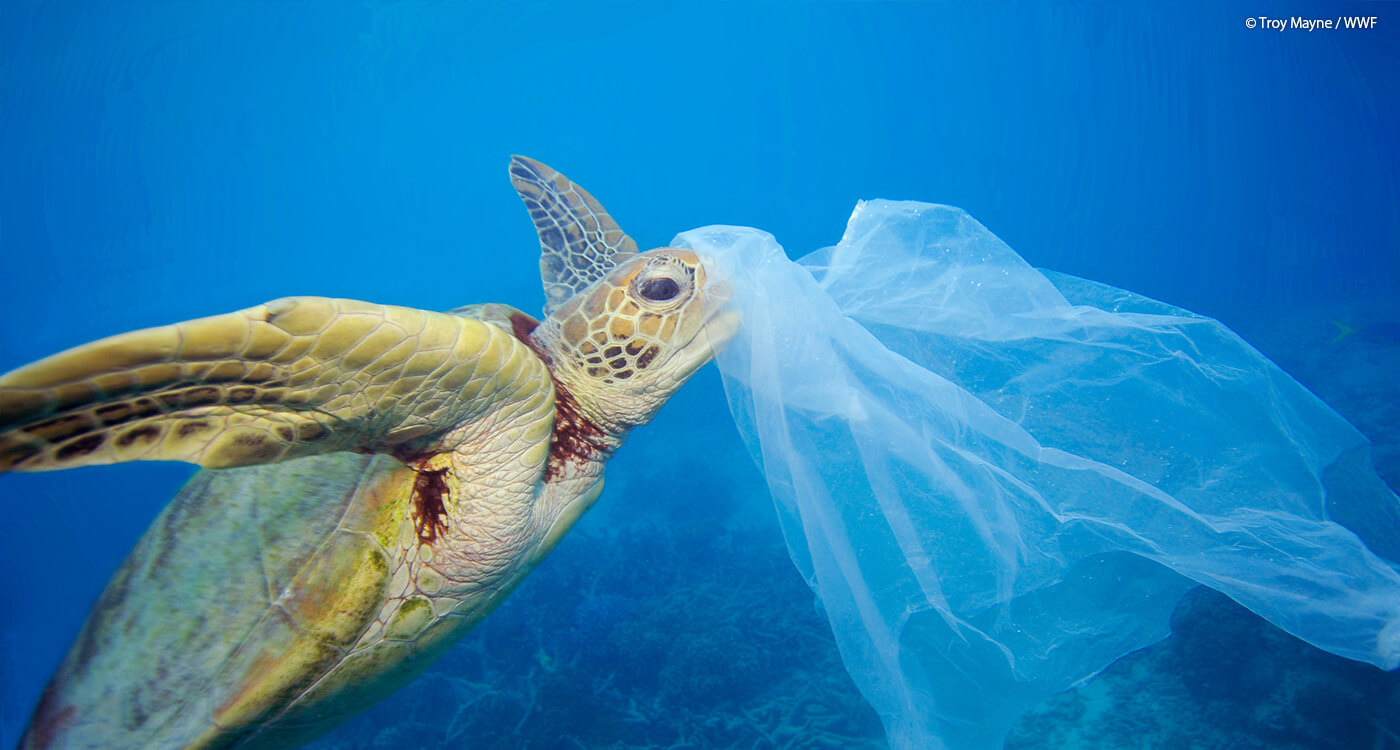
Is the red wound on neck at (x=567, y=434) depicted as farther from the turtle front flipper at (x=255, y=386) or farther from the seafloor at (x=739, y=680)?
the seafloor at (x=739, y=680)

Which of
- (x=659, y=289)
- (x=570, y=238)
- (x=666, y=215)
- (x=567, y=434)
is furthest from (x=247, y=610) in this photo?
(x=666, y=215)

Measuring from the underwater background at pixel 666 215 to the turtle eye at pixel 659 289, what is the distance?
12.3ft

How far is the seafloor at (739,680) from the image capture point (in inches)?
133

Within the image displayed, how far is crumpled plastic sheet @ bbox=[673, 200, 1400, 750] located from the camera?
54.6 inches

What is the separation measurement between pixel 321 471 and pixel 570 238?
180cm

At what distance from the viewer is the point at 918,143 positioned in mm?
55312

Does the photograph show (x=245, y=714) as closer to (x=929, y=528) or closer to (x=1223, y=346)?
(x=929, y=528)

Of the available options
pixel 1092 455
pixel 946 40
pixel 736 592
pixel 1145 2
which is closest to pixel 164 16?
pixel 736 592

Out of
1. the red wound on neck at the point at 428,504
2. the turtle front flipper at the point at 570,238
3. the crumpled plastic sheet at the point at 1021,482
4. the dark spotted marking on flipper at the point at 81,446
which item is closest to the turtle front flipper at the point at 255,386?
the dark spotted marking on flipper at the point at 81,446

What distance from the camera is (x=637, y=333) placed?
1.70 m

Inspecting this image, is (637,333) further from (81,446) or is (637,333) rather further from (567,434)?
(81,446)

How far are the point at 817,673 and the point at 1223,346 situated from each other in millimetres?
3928

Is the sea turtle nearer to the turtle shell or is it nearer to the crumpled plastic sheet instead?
the turtle shell

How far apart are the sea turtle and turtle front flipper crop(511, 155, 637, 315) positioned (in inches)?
36.3
